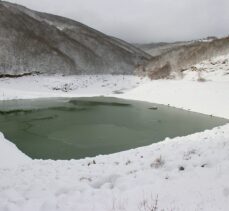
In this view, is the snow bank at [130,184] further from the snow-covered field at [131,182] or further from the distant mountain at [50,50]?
the distant mountain at [50,50]

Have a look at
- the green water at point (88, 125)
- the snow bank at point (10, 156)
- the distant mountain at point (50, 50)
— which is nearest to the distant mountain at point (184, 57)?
the green water at point (88, 125)

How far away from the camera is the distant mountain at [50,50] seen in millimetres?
59866

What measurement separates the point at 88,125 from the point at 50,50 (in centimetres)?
4717

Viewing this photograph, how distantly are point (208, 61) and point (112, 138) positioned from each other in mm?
27832

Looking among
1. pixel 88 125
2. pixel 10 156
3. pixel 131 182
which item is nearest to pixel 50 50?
Result: pixel 88 125

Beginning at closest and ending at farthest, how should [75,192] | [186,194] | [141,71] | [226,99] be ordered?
[186,194]
[75,192]
[226,99]
[141,71]

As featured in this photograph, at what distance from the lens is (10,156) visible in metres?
14.4

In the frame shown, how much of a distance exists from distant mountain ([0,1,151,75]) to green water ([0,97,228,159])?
24647 millimetres

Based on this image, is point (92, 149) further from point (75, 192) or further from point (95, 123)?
point (75, 192)

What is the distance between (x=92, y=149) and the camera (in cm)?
1705

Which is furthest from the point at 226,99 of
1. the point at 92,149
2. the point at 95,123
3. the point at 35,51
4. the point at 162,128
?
the point at 35,51

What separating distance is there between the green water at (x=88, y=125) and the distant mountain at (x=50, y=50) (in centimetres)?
2465

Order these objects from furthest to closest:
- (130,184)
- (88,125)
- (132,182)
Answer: (88,125)
(132,182)
(130,184)

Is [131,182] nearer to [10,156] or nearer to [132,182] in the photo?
[132,182]
